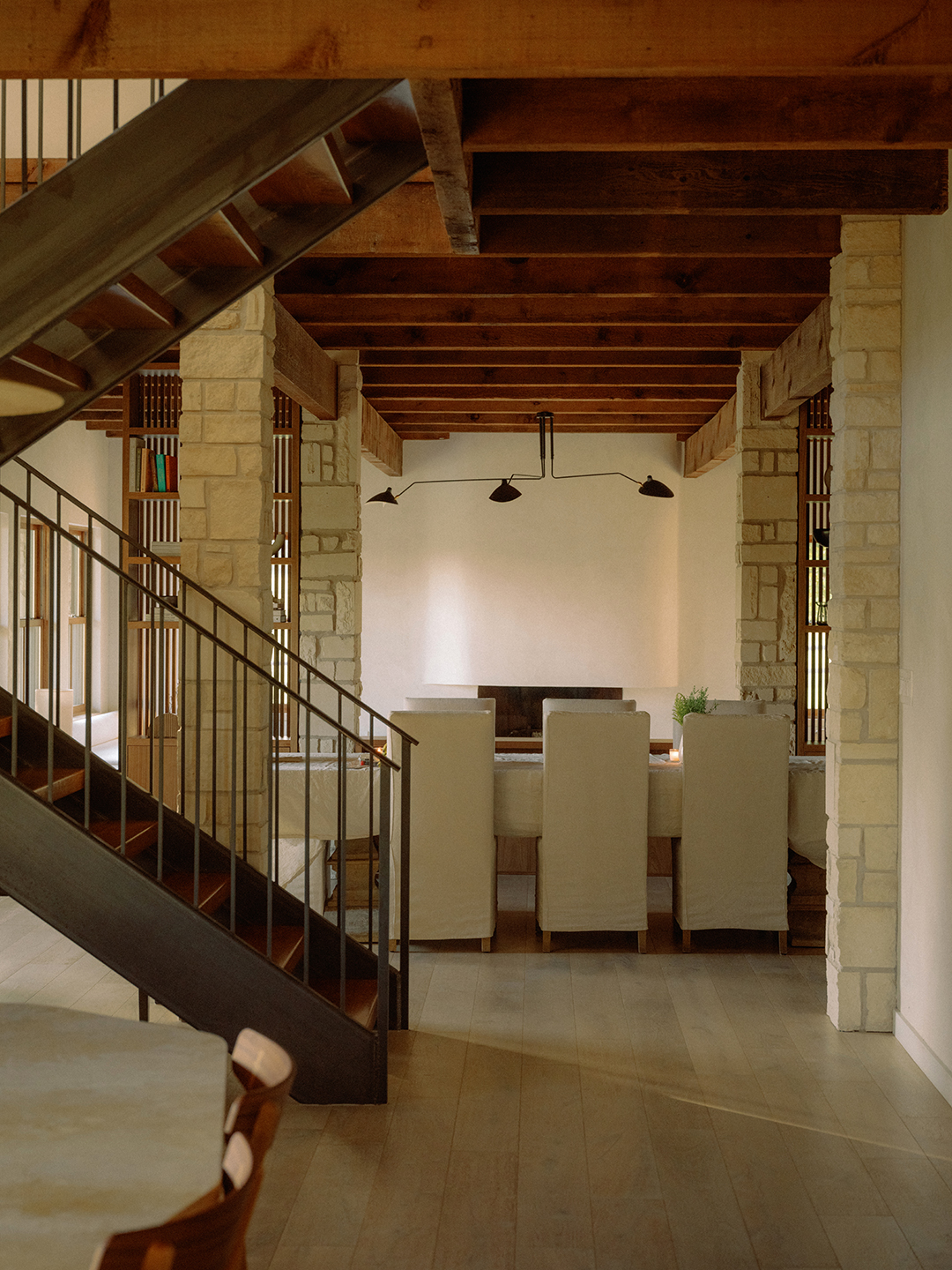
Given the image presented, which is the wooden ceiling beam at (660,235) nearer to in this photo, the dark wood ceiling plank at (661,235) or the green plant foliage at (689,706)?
the dark wood ceiling plank at (661,235)

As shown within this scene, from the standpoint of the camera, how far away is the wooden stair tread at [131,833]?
157 inches

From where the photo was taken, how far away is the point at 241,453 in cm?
457

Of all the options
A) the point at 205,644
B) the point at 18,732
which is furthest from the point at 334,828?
the point at 18,732

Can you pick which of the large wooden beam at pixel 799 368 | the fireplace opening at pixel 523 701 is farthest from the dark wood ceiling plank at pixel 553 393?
the fireplace opening at pixel 523 701

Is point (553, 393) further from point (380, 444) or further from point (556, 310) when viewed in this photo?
point (556, 310)

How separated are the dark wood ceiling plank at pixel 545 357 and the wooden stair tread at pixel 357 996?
13.6 feet

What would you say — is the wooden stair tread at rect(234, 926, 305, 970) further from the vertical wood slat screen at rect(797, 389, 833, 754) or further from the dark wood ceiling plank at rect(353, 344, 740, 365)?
the vertical wood slat screen at rect(797, 389, 833, 754)

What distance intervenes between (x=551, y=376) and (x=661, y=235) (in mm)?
3263

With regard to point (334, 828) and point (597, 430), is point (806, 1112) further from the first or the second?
point (597, 430)

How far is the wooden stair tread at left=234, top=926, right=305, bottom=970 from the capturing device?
400 cm

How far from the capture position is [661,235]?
4.62m

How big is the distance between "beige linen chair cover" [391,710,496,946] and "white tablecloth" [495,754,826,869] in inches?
6.9

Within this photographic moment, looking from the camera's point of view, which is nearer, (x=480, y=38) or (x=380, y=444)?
(x=480, y=38)

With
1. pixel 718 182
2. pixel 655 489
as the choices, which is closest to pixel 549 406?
pixel 655 489
